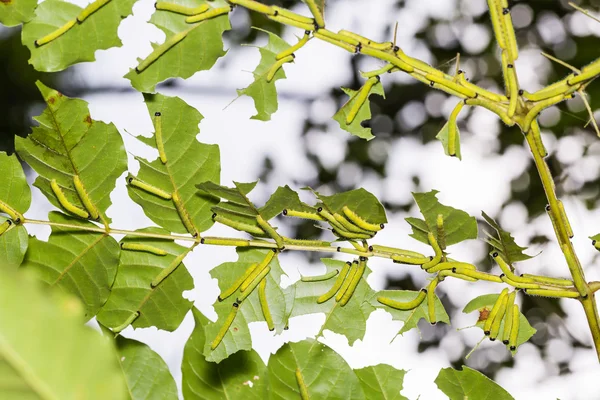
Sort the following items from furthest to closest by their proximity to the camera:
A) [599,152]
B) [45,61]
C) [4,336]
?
[599,152] → [45,61] → [4,336]

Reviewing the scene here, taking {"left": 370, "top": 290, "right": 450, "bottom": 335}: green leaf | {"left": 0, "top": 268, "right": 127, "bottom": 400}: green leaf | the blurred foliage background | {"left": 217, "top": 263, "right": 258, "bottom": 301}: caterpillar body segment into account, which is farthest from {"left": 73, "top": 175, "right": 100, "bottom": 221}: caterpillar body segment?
the blurred foliage background

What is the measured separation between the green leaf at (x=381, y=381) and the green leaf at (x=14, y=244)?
0.86ft

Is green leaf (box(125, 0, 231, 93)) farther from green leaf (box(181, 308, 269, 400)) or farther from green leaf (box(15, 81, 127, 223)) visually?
green leaf (box(181, 308, 269, 400))

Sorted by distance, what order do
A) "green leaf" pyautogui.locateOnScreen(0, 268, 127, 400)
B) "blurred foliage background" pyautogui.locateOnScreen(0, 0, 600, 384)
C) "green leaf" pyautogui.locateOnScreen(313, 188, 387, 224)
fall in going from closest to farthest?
1. "green leaf" pyautogui.locateOnScreen(0, 268, 127, 400)
2. "green leaf" pyautogui.locateOnScreen(313, 188, 387, 224)
3. "blurred foliage background" pyautogui.locateOnScreen(0, 0, 600, 384)

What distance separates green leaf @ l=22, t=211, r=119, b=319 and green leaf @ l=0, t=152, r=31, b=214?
24 millimetres

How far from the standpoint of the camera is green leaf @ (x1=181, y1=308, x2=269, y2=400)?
1.44ft

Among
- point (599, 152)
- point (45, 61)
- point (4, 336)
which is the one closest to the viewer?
point (4, 336)

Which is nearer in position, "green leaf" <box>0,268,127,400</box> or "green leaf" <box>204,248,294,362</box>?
"green leaf" <box>0,268,127,400</box>

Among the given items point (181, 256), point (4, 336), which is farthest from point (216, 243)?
point (4, 336)

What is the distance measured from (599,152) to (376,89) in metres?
0.63

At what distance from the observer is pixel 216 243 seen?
0.42 m

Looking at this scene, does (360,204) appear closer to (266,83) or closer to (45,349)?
(266,83)

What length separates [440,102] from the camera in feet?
3.15

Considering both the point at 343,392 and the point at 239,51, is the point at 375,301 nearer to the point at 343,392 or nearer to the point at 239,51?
the point at 343,392
